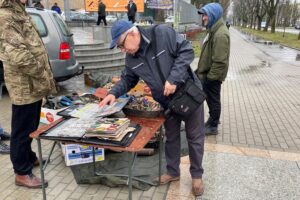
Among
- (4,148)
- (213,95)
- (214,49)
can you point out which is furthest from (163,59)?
(4,148)

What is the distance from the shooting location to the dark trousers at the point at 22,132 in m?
3.20

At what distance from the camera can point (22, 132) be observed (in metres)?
3.27

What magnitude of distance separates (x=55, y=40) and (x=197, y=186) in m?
4.84

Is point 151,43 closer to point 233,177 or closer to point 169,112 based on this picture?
point 169,112

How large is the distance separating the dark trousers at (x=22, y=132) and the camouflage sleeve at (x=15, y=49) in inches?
18.5

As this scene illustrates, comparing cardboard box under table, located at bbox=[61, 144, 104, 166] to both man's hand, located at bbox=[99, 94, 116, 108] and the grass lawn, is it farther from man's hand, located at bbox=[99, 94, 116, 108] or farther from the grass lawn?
the grass lawn

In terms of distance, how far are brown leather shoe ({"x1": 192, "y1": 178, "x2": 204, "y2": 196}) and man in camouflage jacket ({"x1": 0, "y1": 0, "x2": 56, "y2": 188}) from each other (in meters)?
1.63

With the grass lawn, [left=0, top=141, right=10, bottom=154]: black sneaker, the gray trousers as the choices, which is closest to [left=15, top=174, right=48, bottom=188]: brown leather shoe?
[left=0, top=141, right=10, bottom=154]: black sneaker

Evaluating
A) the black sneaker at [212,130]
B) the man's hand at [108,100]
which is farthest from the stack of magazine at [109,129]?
the black sneaker at [212,130]

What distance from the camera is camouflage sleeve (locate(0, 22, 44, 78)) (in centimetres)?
285

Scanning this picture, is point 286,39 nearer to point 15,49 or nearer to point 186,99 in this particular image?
point 186,99

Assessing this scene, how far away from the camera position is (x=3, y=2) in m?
2.90

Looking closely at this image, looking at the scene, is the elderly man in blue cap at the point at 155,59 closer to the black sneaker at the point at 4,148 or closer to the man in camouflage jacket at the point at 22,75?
the man in camouflage jacket at the point at 22,75

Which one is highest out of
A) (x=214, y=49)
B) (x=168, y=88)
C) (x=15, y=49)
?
(x=15, y=49)
